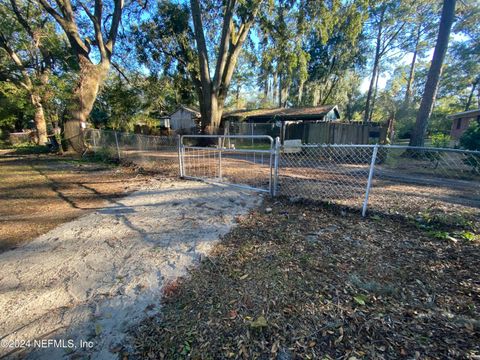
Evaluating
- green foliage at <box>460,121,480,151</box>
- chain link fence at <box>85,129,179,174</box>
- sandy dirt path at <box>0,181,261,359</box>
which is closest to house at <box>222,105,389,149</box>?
sandy dirt path at <box>0,181,261,359</box>

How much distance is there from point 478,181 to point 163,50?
17.2 m

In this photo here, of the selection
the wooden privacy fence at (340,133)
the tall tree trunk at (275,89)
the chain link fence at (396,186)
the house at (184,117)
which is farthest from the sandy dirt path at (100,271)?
the tall tree trunk at (275,89)

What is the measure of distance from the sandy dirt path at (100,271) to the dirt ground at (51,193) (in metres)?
0.43

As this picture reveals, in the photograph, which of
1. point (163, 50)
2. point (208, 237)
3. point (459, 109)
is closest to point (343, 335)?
point (208, 237)

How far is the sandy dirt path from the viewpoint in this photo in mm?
1688

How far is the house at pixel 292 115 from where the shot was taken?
19.0m

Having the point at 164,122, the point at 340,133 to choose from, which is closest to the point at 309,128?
the point at 340,133

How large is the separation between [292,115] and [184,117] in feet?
51.4

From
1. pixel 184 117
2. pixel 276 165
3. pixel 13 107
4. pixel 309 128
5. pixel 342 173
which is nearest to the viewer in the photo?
pixel 276 165

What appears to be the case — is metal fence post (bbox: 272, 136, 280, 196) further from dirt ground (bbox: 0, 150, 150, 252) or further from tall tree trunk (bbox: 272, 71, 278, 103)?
tall tree trunk (bbox: 272, 71, 278, 103)

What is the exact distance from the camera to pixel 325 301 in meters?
1.90

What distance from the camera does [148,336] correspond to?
164cm

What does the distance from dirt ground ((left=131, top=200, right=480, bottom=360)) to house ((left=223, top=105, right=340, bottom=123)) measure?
1775 centimetres

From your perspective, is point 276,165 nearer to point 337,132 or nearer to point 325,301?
point 325,301
